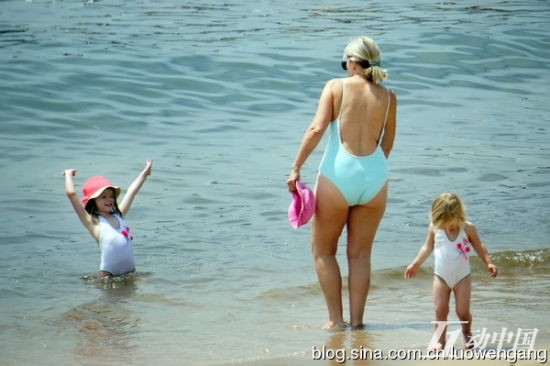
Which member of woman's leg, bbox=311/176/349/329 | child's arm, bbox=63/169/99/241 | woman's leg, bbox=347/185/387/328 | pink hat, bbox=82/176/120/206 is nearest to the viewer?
woman's leg, bbox=311/176/349/329

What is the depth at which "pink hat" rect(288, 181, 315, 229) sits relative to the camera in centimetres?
645

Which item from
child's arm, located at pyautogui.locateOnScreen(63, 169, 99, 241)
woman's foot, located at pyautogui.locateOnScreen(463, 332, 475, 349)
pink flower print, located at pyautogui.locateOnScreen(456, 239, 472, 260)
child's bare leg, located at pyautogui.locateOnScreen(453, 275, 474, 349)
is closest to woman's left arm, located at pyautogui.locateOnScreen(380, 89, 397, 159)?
pink flower print, located at pyautogui.locateOnScreen(456, 239, 472, 260)

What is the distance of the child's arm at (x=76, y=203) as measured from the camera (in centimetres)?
808

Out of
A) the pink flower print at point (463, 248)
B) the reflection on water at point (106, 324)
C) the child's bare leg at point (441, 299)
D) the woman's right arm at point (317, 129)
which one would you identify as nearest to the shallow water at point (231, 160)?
the reflection on water at point (106, 324)

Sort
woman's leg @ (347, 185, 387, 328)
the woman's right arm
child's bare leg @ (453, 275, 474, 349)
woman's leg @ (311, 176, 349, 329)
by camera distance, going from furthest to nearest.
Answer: woman's leg @ (347, 185, 387, 328)
woman's leg @ (311, 176, 349, 329)
the woman's right arm
child's bare leg @ (453, 275, 474, 349)

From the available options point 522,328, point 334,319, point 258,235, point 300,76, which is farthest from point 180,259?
point 300,76

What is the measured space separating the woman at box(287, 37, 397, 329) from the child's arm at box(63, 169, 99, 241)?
228 centimetres

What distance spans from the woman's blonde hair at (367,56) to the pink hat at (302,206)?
2.63 feet

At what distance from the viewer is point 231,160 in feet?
41.7

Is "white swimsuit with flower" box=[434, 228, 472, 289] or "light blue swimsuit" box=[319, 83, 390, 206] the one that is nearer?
"white swimsuit with flower" box=[434, 228, 472, 289]

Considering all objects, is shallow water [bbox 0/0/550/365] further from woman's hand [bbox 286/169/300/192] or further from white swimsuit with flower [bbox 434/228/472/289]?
woman's hand [bbox 286/169/300/192]

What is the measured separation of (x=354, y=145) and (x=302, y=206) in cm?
50

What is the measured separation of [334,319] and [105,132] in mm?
8104

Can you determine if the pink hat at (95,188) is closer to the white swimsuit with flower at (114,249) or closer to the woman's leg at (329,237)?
the white swimsuit with flower at (114,249)
